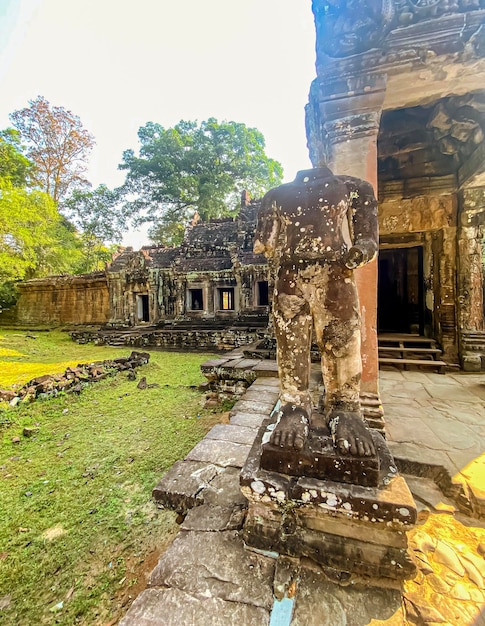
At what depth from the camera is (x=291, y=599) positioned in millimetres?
1236

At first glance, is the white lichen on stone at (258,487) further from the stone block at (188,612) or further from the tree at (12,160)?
the tree at (12,160)

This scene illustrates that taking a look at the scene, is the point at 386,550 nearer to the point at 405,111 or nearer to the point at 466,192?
the point at 405,111

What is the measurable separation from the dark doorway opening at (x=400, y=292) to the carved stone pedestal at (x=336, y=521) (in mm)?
5805

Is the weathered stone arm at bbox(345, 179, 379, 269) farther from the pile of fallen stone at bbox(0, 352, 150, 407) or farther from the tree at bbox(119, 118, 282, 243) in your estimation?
the tree at bbox(119, 118, 282, 243)

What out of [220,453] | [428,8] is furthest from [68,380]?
[428,8]

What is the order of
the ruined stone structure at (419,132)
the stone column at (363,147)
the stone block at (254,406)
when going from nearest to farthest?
1. the ruined stone structure at (419,132)
2. the stone column at (363,147)
3. the stone block at (254,406)

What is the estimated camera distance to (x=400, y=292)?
27.9 ft

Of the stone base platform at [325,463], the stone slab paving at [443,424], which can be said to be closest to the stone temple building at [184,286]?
the stone slab paving at [443,424]

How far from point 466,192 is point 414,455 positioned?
4.69 meters

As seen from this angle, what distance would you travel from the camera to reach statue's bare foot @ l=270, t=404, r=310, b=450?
1.53 metres

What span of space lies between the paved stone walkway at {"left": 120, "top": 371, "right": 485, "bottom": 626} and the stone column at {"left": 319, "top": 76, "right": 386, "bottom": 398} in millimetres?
790

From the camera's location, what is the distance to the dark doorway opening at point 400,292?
683 centimetres

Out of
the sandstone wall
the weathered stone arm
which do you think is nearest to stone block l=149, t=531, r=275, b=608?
the weathered stone arm

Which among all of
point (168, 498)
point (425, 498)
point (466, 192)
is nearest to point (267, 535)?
point (168, 498)
